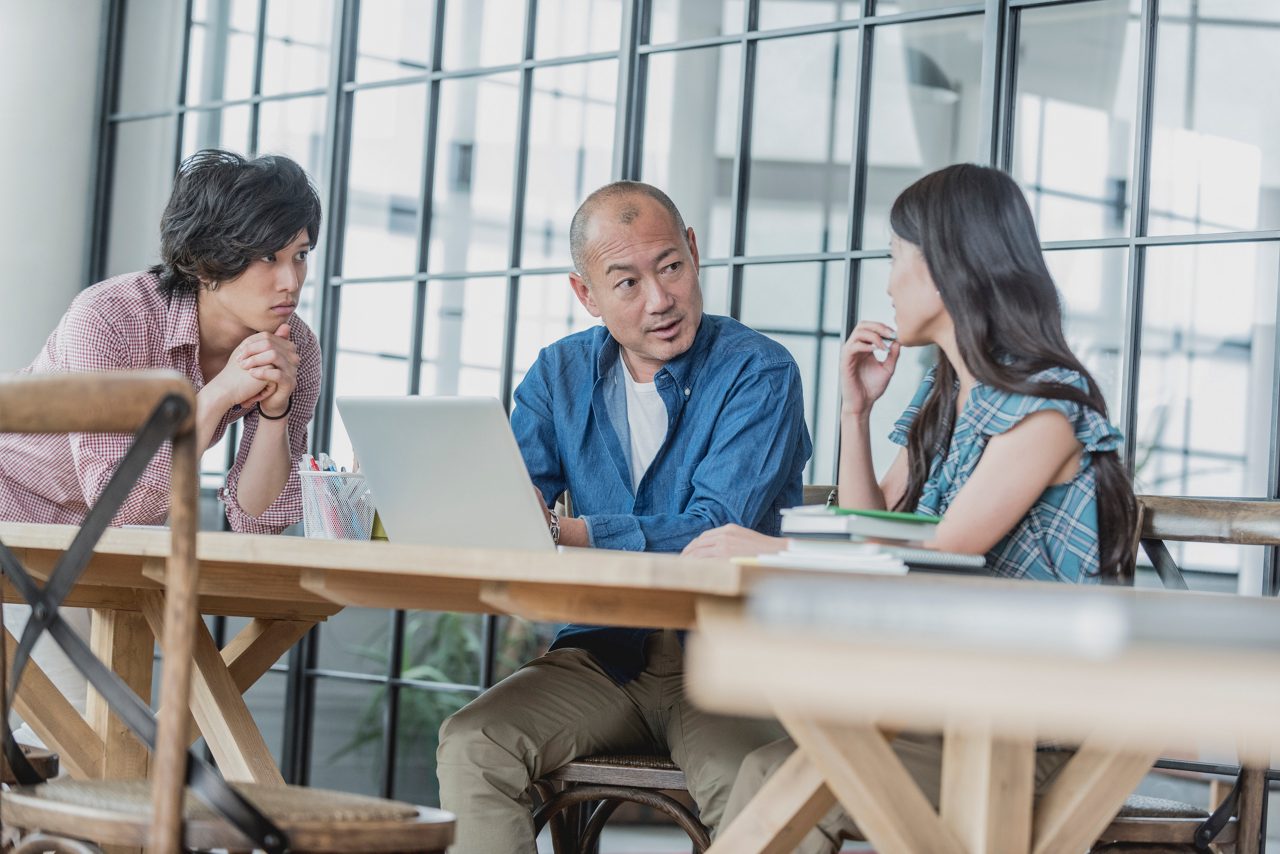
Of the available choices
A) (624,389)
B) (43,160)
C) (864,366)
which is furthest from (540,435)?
(43,160)

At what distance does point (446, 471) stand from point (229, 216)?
100 cm

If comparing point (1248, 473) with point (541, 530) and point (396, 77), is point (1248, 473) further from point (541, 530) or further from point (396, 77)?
point (541, 530)

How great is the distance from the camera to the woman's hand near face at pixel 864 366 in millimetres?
2180

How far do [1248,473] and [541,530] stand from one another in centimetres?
295

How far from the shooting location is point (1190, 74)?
3.43m

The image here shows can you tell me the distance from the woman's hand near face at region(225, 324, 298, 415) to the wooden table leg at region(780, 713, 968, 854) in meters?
1.21

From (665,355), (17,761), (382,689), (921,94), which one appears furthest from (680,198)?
(17,761)

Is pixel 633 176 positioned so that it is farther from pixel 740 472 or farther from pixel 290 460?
pixel 740 472

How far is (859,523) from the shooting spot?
4.93 ft

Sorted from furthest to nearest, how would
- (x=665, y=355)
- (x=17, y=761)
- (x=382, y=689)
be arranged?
(x=382, y=689)
(x=665, y=355)
(x=17, y=761)

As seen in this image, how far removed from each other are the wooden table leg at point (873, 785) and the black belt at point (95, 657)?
0.50m

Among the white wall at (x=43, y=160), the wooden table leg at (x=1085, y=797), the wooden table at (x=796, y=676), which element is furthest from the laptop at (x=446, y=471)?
the white wall at (x=43, y=160)

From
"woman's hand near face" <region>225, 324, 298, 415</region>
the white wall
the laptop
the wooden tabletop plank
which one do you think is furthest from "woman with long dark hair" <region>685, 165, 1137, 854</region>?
the white wall

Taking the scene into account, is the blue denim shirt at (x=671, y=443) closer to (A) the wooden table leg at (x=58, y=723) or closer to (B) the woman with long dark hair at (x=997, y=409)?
(B) the woman with long dark hair at (x=997, y=409)
